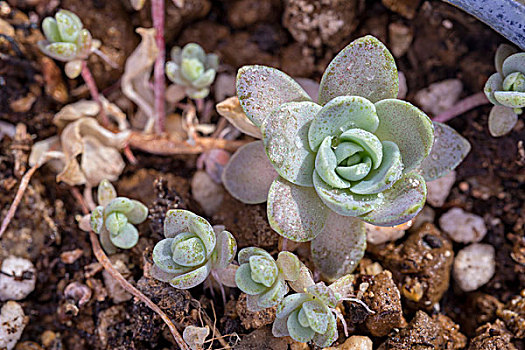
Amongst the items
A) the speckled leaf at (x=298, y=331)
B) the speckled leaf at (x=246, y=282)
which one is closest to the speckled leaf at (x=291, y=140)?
the speckled leaf at (x=246, y=282)

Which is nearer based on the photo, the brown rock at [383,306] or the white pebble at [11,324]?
the brown rock at [383,306]

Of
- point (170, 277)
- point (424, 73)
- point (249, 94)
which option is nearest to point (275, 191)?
point (249, 94)

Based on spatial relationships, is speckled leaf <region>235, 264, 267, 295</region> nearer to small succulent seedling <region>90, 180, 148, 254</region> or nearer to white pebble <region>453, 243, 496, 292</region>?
small succulent seedling <region>90, 180, 148, 254</region>

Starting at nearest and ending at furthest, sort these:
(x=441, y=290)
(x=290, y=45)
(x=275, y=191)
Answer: (x=275, y=191)
(x=441, y=290)
(x=290, y=45)

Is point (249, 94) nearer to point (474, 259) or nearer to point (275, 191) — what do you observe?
point (275, 191)

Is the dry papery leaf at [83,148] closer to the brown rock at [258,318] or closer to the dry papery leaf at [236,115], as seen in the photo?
the dry papery leaf at [236,115]

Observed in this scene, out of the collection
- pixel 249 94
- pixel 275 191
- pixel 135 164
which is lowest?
pixel 135 164

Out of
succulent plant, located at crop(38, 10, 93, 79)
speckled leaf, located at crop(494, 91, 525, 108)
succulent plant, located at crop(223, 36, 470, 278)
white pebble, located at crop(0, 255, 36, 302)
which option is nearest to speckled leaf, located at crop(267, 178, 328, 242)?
succulent plant, located at crop(223, 36, 470, 278)
